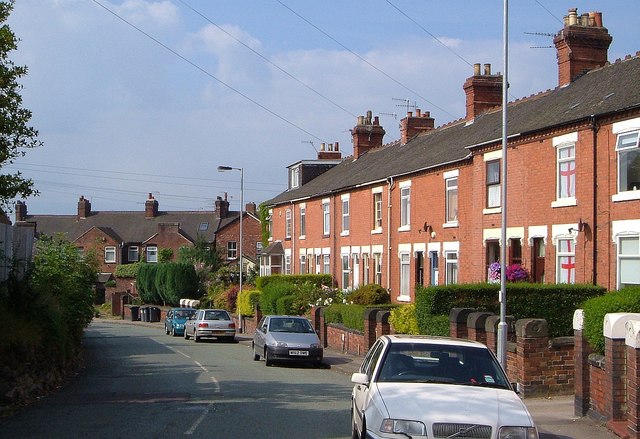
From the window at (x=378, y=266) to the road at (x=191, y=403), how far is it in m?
10.8

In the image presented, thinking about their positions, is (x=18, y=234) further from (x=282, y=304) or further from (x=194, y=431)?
(x=282, y=304)

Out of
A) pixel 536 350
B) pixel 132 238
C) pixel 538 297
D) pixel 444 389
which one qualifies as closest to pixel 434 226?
pixel 538 297

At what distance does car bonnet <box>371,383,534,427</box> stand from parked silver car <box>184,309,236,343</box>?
30.7 meters

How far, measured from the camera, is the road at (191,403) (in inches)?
501

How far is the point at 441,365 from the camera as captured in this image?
1023cm

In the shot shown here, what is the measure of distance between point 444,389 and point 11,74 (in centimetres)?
939

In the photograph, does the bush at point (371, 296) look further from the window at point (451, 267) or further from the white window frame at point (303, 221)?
the white window frame at point (303, 221)

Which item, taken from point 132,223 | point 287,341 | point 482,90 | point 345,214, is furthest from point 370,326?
point 132,223

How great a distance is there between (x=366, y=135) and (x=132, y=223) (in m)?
46.5

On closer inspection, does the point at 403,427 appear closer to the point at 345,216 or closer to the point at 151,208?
the point at 345,216

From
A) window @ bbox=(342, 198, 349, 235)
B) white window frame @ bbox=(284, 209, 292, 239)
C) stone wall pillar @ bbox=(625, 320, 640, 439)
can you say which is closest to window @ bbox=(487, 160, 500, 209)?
window @ bbox=(342, 198, 349, 235)

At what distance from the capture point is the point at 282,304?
132 feet

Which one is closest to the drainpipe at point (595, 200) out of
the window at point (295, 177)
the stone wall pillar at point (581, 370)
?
the stone wall pillar at point (581, 370)

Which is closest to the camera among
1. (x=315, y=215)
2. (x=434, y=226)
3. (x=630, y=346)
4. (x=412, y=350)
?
(x=412, y=350)
